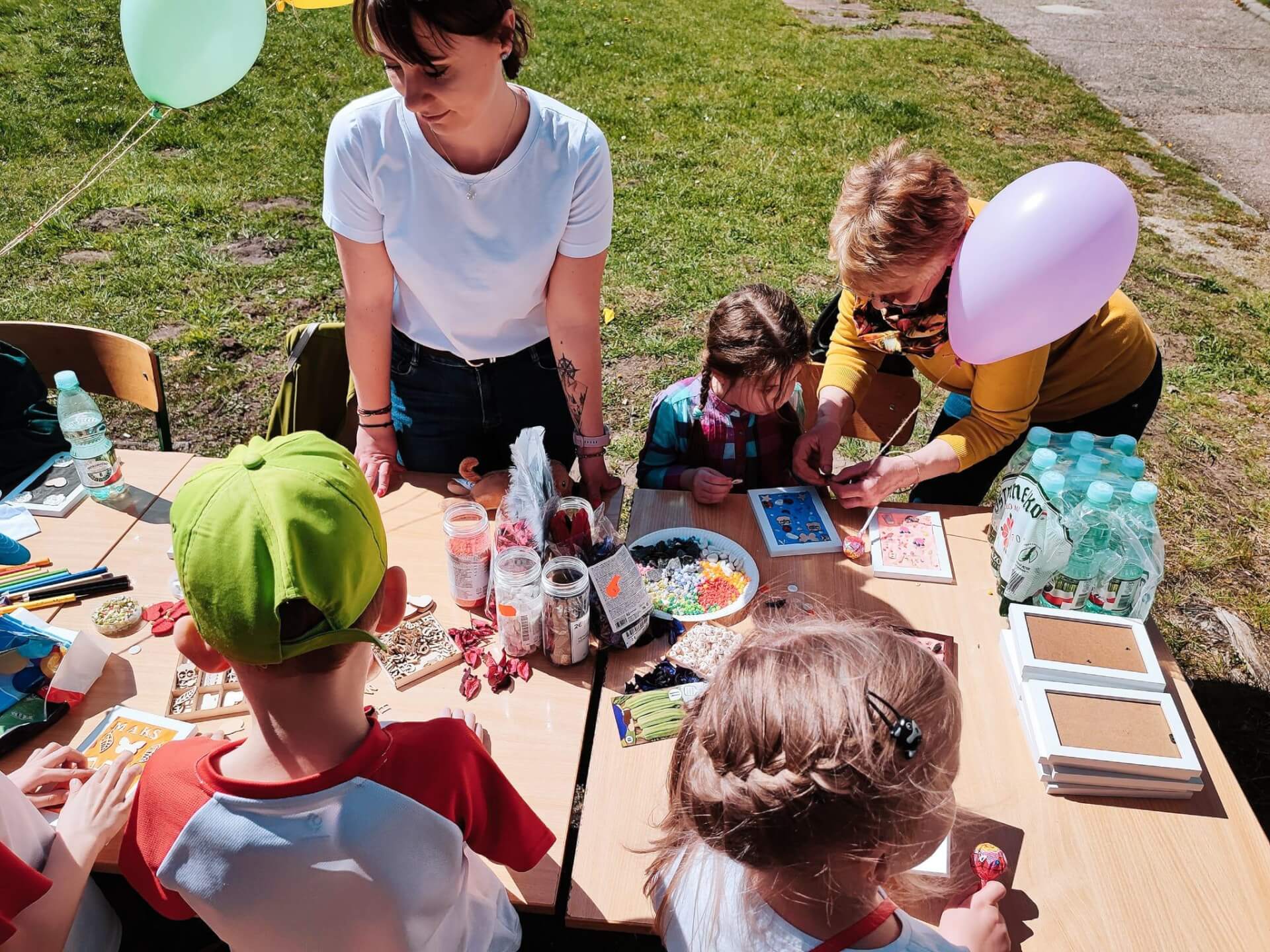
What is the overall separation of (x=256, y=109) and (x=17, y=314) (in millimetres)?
3063

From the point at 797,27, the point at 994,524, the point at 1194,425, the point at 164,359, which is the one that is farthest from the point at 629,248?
the point at 797,27

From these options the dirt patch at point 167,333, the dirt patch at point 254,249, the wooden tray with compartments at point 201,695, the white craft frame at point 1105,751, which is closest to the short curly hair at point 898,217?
the white craft frame at point 1105,751

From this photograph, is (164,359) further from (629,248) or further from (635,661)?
(635,661)

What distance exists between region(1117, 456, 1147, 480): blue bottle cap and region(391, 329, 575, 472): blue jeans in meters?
1.38

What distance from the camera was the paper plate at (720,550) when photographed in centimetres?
194

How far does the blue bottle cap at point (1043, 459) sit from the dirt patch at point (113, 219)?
544 centimetres

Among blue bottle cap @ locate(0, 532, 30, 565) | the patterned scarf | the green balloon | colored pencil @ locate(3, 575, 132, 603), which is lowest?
colored pencil @ locate(3, 575, 132, 603)

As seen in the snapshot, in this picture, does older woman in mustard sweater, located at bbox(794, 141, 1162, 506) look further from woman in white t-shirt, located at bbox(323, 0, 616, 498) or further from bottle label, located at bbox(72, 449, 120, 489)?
bottle label, located at bbox(72, 449, 120, 489)

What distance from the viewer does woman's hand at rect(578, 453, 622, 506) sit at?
2.25 metres

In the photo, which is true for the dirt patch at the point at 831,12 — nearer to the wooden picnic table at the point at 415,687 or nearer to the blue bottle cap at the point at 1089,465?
the blue bottle cap at the point at 1089,465

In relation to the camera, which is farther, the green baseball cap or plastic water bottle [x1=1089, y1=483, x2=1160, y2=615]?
plastic water bottle [x1=1089, y1=483, x2=1160, y2=615]

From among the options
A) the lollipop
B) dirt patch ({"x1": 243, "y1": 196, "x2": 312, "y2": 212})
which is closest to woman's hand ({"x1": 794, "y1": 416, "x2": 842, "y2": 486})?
the lollipop

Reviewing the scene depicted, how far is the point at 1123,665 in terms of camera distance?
5.79 ft

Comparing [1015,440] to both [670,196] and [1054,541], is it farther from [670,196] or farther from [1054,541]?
[670,196]
